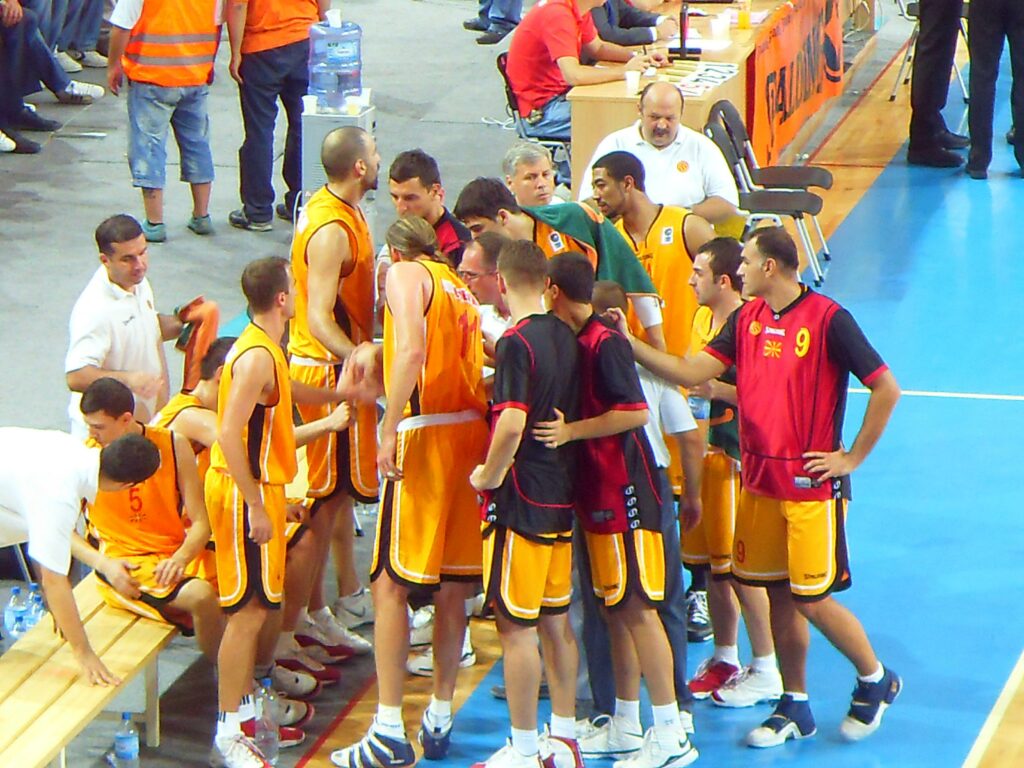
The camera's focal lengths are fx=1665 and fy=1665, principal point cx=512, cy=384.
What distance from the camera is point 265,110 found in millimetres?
10922

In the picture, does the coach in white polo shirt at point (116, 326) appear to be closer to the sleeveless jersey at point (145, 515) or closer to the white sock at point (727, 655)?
the sleeveless jersey at point (145, 515)

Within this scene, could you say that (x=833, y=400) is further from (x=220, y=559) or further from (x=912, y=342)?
(x=912, y=342)

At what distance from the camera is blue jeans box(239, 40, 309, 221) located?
10836 millimetres

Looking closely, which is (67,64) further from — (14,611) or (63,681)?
(63,681)

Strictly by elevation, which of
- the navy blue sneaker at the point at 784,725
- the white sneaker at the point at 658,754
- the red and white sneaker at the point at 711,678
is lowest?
the red and white sneaker at the point at 711,678

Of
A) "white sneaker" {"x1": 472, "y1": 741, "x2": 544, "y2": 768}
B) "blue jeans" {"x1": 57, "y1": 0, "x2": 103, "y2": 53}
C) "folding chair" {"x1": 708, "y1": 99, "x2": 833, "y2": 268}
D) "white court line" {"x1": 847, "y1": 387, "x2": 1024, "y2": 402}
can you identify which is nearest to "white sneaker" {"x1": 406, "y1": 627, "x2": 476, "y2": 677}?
"white sneaker" {"x1": 472, "y1": 741, "x2": 544, "y2": 768}

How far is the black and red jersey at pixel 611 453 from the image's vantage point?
5344 mm

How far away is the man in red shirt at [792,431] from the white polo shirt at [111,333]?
6.69 feet

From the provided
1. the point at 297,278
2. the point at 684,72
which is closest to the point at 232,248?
the point at 684,72

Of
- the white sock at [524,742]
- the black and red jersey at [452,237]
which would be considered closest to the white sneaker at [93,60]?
the black and red jersey at [452,237]

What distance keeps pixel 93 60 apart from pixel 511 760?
1102 centimetres

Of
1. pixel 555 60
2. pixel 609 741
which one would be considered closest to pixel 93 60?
pixel 555 60

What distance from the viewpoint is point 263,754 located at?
5.66 m

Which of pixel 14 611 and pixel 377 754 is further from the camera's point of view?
pixel 14 611
